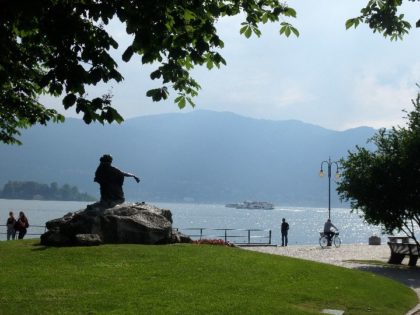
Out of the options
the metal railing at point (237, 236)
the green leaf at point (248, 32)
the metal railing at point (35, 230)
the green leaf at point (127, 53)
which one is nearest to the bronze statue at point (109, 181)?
the metal railing at point (237, 236)

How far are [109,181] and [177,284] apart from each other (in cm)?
866

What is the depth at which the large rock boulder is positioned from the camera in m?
18.2

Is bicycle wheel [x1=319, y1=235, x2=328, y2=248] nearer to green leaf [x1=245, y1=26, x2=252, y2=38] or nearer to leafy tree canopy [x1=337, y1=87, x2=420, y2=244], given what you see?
leafy tree canopy [x1=337, y1=87, x2=420, y2=244]

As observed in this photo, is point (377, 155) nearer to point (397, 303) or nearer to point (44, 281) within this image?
point (397, 303)

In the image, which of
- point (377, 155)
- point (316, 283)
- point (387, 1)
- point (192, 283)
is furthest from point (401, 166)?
point (387, 1)

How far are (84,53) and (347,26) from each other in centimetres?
430

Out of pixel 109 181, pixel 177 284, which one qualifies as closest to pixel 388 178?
pixel 109 181

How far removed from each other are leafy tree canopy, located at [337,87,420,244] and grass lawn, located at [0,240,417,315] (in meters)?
8.54

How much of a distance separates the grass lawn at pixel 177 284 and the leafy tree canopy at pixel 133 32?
13.7 feet

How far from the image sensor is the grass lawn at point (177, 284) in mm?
10766

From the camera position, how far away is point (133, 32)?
7.41m

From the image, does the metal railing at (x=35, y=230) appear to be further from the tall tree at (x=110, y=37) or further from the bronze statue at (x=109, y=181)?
the tall tree at (x=110, y=37)

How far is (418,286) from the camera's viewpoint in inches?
696

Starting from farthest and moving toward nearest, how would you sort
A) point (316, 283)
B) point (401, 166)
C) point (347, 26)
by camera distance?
1. point (401, 166)
2. point (316, 283)
3. point (347, 26)
